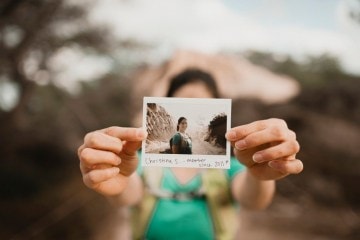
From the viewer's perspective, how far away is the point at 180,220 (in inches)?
30.4

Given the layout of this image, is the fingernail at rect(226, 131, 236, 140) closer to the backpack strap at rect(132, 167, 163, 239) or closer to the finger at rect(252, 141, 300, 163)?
the finger at rect(252, 141, 300, 163)

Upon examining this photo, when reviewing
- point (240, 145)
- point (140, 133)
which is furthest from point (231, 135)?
point (140, 133)

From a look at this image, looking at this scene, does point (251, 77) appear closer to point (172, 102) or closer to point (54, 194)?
point (54, 194)

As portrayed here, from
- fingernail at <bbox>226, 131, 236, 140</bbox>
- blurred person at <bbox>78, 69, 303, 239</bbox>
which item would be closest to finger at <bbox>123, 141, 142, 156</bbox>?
blurred person at <bbox>78, 69, 303, 239</bbox>

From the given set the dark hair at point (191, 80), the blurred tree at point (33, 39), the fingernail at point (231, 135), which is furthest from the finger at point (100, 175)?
the blurred tree at point (33, 39)

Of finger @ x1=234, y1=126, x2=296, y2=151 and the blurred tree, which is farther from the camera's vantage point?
the blurred tree

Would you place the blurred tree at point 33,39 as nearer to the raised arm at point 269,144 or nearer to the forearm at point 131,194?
the forearm at point 131,194

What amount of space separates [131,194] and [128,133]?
0.85 feet

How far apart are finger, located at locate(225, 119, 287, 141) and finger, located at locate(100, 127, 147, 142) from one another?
13 cm

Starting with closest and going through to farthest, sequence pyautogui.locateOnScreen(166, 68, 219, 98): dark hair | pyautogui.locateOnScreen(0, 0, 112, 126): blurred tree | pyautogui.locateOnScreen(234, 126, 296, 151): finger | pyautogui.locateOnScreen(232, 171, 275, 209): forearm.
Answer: pyautogui.locateOnScreen(234, 126, 296, 151): finger → pyautogui.locateOnScreen(232, 171, 275, 209): forearm → pyautogui.locateOnScreen(166, 68, 219, 98): dark hair → pyautogui.locateOnScreen(0, 0, 112, 126): blurred tree

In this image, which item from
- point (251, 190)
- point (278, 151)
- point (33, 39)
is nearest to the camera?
point (278, 151)

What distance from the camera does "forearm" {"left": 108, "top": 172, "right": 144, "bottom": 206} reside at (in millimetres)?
785

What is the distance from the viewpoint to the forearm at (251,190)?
74cm

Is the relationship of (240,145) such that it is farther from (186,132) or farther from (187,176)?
(187,176)
